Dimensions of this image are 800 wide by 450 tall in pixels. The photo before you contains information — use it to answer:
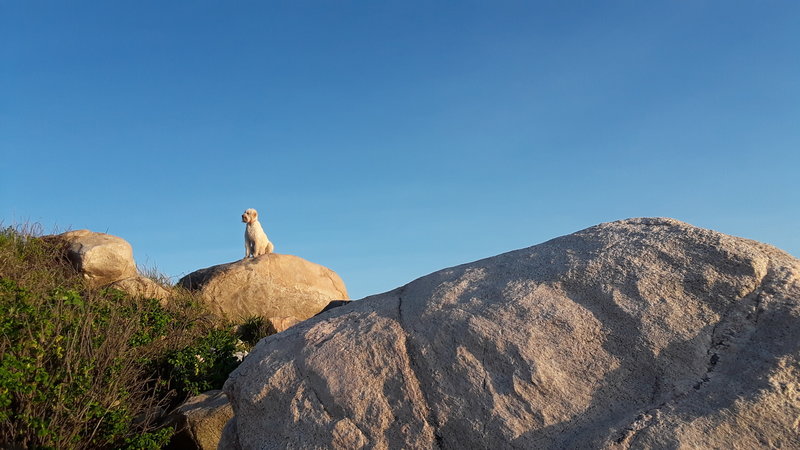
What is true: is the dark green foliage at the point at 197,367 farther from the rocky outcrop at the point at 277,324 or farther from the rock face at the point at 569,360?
the rocky outcrop at the point at 277,324

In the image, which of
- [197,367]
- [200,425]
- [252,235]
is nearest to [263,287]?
[252,235]

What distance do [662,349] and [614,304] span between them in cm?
40

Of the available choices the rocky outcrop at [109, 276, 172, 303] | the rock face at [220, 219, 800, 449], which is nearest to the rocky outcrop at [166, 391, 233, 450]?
the rock face at [220, 219, 800, 449]

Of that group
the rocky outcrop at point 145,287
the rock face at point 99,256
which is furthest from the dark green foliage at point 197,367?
the rock face at point 99,256

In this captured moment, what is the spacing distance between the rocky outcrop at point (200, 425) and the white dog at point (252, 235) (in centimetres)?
1104

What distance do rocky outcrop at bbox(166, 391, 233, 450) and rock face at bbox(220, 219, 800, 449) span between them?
2.60m

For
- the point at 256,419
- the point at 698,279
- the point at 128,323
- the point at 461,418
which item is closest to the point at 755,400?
the point at 698,279

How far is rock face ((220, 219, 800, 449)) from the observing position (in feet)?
11.7

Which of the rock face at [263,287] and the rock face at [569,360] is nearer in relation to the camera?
the rock face at [569,360]

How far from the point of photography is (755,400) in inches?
135

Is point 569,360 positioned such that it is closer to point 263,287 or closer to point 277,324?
point 277,324

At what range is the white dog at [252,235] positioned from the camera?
718 inches

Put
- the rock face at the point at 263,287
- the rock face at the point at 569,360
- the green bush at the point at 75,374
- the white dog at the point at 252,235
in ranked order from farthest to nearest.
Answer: the white dog at the point at 252,235 → the rock face at the point at 263,287 → the green bush at the point at 75,374 → the rock face at the point at 569,360

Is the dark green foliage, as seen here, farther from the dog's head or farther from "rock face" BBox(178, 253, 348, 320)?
the dog's head
